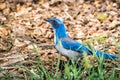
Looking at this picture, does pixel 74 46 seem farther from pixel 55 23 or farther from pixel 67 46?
pixel 55 23

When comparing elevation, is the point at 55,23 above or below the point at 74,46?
above

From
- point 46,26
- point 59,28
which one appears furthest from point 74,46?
point 46,26

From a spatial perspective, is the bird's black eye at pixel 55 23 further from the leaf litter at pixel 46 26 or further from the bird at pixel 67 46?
the leaf litter at pixel 46 26

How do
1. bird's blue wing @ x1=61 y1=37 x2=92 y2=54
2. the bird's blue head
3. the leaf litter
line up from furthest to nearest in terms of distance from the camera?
the leaf litter → the bird's blue head → bird's blue wing @ x1=61 y1=37 x2=92 y2=54

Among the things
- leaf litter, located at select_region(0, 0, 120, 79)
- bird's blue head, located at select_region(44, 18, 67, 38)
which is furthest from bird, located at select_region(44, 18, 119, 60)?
leaf litter, located at select_region(0, 0, 120, 79)

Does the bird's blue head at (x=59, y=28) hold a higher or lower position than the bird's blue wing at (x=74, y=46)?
higher

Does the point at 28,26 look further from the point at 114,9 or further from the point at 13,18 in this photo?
the point at 114,9

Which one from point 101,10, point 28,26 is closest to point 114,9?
point 101,10

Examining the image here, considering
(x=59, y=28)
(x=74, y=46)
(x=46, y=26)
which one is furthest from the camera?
(x=46, y=26)

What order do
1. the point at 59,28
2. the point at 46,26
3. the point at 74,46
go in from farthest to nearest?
the point at 46,26 → the point at 59,28 → the point at 74,46

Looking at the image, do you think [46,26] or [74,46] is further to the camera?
[46,26]

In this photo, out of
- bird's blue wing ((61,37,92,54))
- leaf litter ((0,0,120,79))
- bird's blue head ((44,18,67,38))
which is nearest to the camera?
bird's blue wing ((61,37,92,54))

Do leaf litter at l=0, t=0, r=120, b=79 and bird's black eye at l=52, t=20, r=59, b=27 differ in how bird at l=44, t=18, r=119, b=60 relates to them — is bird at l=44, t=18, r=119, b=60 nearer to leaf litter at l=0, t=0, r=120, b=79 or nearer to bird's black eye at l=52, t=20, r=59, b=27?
bird's black eye at l=52, t=20, r=59, b=27

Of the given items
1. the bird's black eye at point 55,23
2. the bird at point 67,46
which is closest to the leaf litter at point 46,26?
the bird at point 67,46
